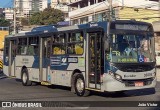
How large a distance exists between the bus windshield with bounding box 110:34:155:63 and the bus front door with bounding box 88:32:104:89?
0.53m

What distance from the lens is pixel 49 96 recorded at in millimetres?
14570

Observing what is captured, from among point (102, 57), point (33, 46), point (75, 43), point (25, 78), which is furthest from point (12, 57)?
point (102, 57)

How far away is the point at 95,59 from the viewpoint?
1380 centimetres

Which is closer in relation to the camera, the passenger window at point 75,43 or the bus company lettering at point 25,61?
the passenger window at point 75,43

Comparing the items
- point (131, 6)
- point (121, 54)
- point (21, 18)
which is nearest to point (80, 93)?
point (121, 54)

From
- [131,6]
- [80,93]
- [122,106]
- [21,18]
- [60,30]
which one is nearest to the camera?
[122,106]

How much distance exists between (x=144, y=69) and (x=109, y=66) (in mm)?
1401

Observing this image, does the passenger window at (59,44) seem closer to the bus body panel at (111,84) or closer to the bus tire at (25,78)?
the bus body panel at (111,84)

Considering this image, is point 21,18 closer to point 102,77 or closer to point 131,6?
point 131,6

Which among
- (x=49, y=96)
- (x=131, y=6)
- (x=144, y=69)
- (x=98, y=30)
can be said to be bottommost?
(x=49, y=96)

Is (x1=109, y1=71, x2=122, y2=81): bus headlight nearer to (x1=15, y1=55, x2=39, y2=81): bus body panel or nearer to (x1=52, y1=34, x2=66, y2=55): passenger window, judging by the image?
(x1=52, y1=34, x2=66, y2=55): passenger window

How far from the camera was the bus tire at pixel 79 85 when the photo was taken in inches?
566

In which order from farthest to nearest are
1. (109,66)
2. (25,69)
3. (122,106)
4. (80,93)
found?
(25,69) → (80,93) → (109,66) → (122,106)

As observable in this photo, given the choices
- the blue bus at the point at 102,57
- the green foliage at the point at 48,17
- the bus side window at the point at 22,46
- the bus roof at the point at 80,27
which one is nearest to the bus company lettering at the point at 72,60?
the blue bus at the point at 102,57
